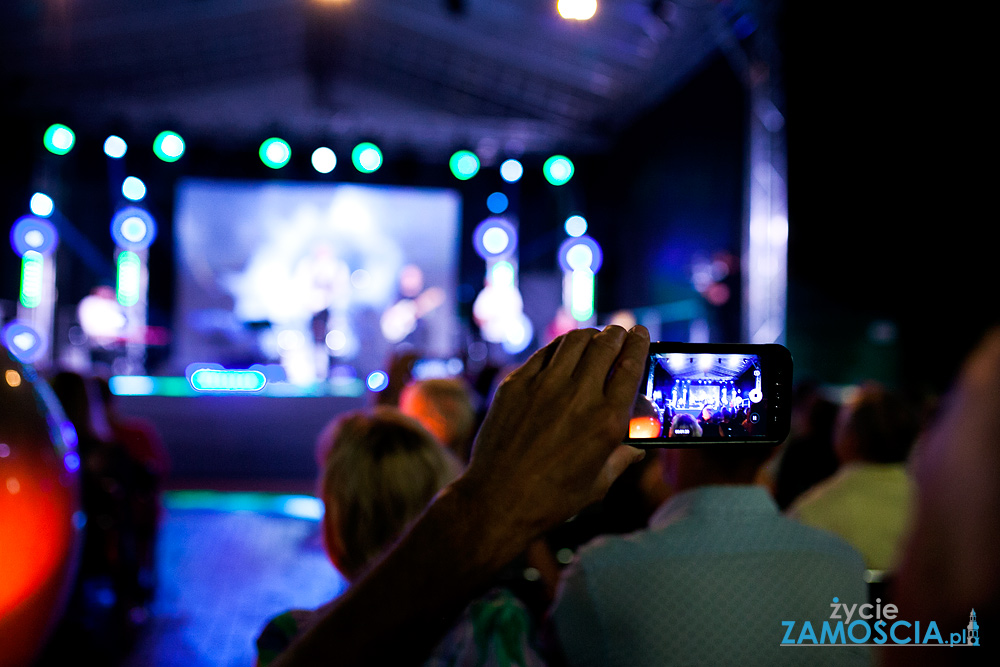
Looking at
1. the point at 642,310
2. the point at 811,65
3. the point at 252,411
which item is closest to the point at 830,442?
the point at 811,65

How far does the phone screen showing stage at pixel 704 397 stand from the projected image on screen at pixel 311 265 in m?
8.75

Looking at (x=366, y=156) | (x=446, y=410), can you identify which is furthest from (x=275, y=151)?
(x=446, y=410)

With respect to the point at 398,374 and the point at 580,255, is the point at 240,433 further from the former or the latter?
the point at 580,255

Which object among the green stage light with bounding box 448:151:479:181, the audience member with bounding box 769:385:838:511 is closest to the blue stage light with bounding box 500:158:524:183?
the green stage light with bounding box 448:151:479:181

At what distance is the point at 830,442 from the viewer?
2.93m

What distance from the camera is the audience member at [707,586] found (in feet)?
3.31

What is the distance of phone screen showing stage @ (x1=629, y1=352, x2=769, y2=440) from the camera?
570 mm

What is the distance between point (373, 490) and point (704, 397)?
2.62 ft

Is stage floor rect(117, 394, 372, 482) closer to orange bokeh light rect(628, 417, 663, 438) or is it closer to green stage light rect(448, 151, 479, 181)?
green stage light rect(448, 151, 479, 181)

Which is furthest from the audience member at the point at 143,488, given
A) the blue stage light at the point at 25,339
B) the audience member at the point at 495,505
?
the blue stage light at the point at 25,339

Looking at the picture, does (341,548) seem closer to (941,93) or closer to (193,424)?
(941,93)

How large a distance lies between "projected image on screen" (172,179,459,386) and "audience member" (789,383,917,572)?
7373 millimetres

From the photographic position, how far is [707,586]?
1063mm

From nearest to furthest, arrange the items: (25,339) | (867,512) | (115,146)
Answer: (867,512) → (25,339) → (115,146)
